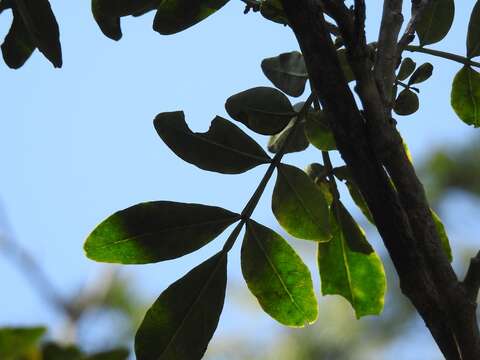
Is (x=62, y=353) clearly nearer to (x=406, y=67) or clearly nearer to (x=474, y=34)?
(x=406, y=67)

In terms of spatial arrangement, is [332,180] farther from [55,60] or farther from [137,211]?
[55,60]

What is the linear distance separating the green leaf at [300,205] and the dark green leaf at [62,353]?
37cm

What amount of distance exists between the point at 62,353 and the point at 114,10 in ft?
1.70

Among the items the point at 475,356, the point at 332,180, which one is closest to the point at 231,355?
the point at 332,180

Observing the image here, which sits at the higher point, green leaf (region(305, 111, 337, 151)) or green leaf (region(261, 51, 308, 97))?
green leaf (region(261, 51, 308, 97))

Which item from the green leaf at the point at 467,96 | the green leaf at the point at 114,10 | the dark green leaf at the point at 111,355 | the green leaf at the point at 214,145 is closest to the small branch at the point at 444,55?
the green leaf at the point at 467,96

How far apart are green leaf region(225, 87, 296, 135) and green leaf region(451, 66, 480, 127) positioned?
1.12 feet

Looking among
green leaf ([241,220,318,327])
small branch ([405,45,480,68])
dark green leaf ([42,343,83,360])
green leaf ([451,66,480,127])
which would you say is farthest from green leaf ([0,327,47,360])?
Answer: green leaf ([451,66,480,127])

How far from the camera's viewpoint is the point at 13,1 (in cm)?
115

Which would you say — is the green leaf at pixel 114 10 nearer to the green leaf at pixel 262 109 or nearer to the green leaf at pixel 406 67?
the green leaf at pixel 262 109

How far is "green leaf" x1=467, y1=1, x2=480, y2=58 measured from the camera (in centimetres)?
128

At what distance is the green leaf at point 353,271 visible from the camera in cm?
124

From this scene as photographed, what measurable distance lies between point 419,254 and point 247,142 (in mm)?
380

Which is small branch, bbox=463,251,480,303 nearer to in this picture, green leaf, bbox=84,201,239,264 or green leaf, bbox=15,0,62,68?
green leaf, bbox=84,201,239,264
